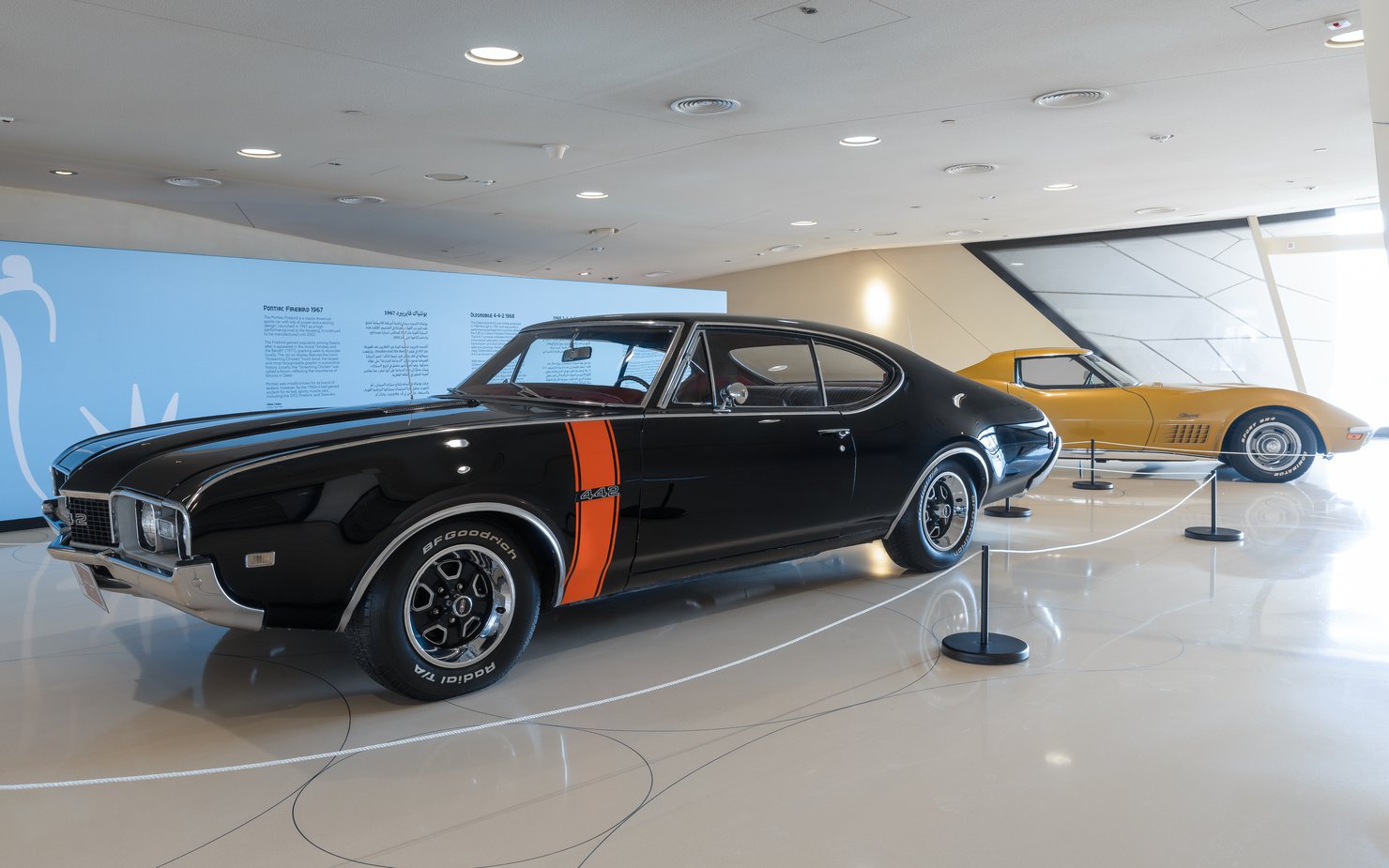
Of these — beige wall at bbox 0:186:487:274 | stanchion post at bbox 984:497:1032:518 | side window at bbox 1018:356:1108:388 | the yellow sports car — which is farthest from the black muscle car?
beige wall at bbox 0:186:487:274

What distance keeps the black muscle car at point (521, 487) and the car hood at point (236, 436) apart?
1cm

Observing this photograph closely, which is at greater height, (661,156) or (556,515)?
(661,156)

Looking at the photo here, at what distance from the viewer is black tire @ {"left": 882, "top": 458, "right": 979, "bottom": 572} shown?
4.98 meters

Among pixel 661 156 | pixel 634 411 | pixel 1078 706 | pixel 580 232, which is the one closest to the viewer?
pixel 1078 706

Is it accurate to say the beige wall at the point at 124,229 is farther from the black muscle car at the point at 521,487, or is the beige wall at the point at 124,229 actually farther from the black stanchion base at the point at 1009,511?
the black stanchion base at the point at 1009,511

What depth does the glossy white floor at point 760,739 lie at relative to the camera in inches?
92.0

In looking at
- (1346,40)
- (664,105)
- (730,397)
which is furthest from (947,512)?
(1346,40)

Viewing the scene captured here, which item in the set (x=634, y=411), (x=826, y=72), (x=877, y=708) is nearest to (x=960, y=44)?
(x=826, y=72)

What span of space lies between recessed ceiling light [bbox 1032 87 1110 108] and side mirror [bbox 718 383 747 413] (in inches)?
147

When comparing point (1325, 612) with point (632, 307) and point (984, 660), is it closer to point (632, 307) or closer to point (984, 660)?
point (984, 660)

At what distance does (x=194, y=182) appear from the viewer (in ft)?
27.7

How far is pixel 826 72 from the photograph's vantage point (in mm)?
5691

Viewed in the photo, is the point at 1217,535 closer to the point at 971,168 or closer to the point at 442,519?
the point at 971,168

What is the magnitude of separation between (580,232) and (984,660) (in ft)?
32.4
